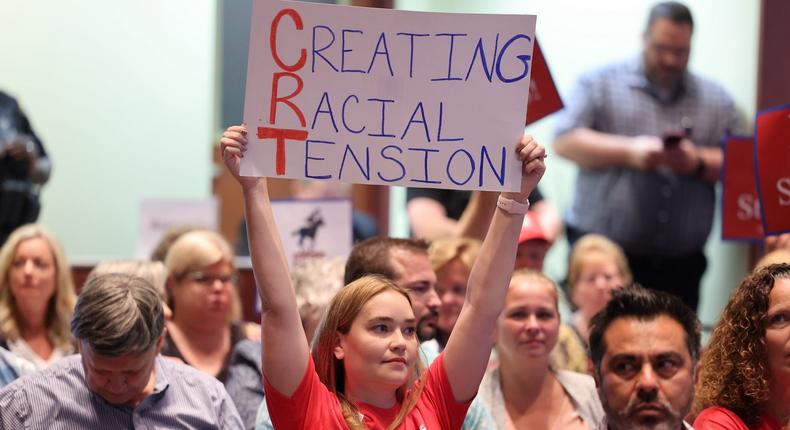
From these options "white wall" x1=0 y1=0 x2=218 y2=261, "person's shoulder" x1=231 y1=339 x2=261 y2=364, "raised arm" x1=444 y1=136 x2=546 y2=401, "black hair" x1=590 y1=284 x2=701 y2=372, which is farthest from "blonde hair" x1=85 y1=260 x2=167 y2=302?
"white wall" x1=0 y1=0 x2=218 y2=261

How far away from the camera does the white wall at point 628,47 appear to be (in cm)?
739

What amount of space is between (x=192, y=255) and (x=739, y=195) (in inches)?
82.2

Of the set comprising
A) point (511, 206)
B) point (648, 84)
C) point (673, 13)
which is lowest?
point (511, 206)

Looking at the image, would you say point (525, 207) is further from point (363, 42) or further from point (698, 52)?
point (698, 52)

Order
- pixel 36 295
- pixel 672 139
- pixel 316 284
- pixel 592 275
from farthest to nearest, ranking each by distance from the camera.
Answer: pixel 672 139 → pixel 592 275 → pixel 36 295 → pixel 316 284

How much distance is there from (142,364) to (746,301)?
1.63 metres

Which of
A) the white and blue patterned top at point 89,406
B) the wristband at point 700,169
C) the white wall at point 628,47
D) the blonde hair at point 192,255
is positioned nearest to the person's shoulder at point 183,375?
the white and blue patterned top at point 89,406

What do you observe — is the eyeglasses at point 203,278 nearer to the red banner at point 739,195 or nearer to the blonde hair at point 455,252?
the blonde hair at point 455,252

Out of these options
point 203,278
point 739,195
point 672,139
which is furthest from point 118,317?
point 672,139

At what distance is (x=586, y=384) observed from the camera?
158 inches

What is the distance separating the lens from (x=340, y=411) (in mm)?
2838

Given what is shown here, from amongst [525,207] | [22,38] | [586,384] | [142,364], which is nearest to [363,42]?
[525,207]

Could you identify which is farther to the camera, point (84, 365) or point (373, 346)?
point (84, 365)

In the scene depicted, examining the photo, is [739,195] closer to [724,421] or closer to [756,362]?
[756,362]
